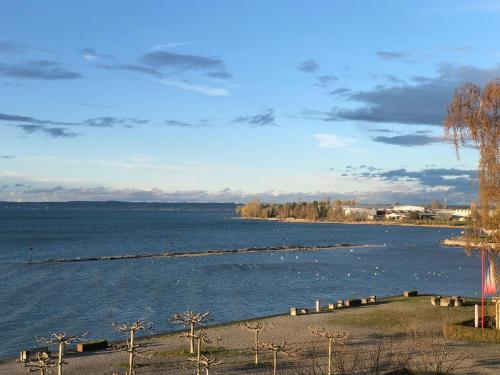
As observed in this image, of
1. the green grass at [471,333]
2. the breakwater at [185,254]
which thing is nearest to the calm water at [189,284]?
the breakwater at [185,254]

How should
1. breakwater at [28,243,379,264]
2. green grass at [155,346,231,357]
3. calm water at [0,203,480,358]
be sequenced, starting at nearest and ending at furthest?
green grass at [155,346,231,357] → calm water at [0,203,480,358] → breakwater at [28,243,379,264]

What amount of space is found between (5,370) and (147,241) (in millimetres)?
117324

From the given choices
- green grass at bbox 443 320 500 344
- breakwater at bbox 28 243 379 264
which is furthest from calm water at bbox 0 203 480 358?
green grass at bbox 443 320 500 344

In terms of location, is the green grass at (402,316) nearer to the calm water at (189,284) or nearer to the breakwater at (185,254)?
the calm water at (189,284)

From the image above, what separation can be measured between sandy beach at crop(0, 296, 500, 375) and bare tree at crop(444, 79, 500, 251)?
634cm

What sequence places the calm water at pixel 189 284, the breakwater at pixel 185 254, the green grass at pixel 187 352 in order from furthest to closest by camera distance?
the breakwater at pixel 185 254 → the calm water at pixel 189 284 → the green grass at pixel 187 352

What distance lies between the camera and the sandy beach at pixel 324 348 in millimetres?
26250

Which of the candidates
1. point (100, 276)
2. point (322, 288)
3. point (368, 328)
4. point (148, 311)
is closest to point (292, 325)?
point (368, 328)

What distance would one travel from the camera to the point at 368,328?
36.3m

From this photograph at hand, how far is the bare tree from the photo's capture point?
2962 centimetres

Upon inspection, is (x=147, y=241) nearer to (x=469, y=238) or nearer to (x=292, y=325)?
(x=292, y=325)

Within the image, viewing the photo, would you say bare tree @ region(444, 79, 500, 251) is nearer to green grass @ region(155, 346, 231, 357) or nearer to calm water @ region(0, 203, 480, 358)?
green grass @ region(155, 346, 231, 357)

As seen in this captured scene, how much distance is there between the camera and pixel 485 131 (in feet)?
97.4

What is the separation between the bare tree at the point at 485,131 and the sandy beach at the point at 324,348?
6.34 meters
